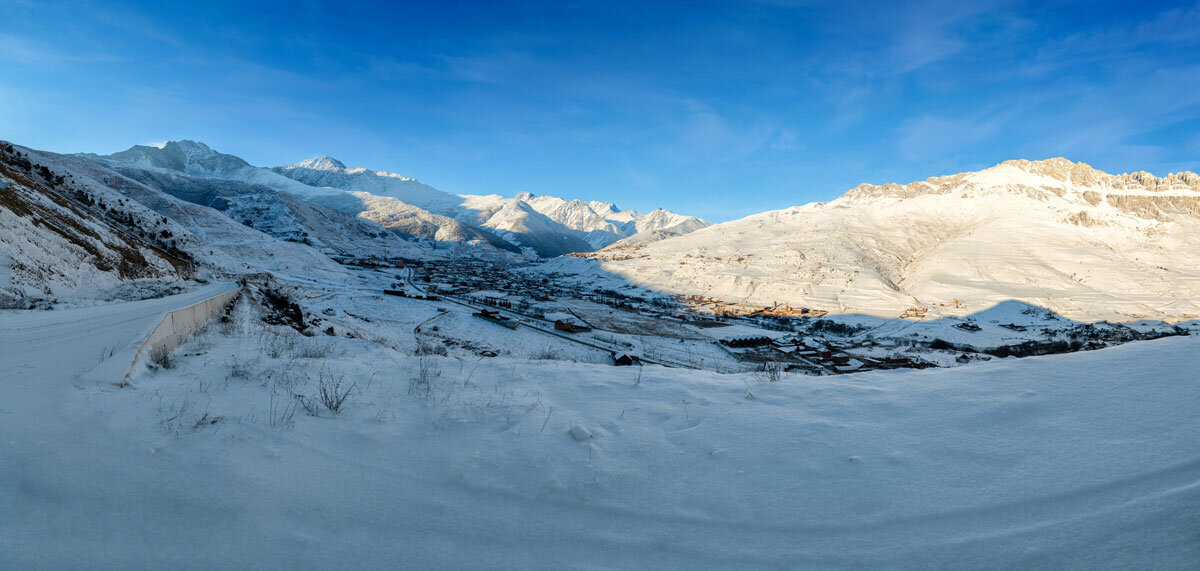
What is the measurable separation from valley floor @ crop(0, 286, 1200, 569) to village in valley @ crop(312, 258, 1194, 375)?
467 inches

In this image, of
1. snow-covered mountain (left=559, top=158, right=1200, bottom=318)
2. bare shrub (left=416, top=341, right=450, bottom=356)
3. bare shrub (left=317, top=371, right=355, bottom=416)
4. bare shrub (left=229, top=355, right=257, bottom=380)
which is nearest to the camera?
bare shrub (left=317, top=371, right=355, bottom=416)

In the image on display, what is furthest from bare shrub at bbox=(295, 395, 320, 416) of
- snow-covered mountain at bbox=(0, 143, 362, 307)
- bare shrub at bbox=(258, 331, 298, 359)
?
snow-covered mountain at bbox=(0, 143, 362, 307)

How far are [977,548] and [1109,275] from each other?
99291mm

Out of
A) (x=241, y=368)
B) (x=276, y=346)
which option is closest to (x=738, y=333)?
(x=276, y=346)

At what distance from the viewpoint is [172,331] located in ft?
26.3

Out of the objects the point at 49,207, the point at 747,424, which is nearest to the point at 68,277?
the point at 49,207

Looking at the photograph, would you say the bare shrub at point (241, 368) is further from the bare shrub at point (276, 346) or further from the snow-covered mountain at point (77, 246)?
the snow-covered mountain at point (77, 246)

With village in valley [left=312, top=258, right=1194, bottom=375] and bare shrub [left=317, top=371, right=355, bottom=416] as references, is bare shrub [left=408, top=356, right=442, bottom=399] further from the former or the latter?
village in valley [left=312, top=258, right=1194, bottom=375]

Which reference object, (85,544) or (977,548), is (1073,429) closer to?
(977,548)

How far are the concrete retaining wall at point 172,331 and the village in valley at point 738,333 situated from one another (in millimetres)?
6329

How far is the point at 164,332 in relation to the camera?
750 cm

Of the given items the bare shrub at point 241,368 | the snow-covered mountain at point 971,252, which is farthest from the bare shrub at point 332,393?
the snow-covered mountain at point 971,252

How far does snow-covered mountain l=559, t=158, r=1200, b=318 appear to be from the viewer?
63.6 meters

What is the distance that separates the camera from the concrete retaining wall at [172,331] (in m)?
5.55
